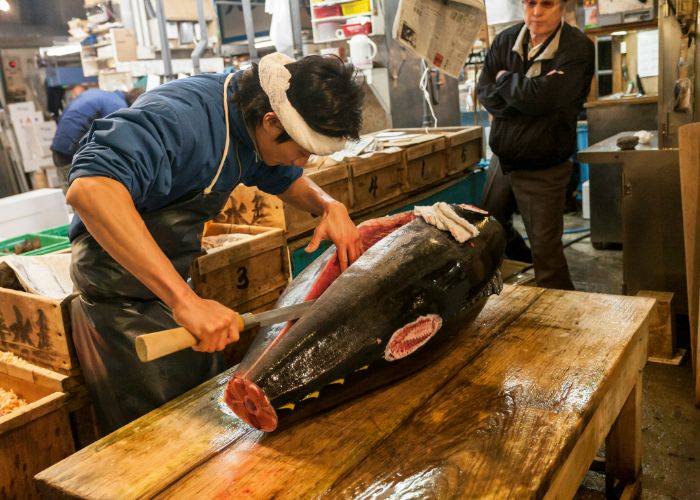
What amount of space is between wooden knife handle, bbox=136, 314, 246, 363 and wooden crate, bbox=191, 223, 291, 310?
1160mm

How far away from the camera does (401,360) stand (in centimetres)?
180

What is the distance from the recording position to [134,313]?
2158 mm

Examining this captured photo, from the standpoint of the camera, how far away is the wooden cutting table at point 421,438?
1.39 meters

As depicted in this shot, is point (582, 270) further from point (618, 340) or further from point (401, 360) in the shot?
point (401, 360)

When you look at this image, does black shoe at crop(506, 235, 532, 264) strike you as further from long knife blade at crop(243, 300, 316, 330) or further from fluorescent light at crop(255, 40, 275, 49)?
fluorescent light at crop(255, 40, 275, 49)

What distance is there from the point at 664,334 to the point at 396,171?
1.98 meters

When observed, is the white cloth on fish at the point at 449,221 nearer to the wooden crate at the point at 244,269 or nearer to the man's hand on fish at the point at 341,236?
the man's hand on fish at the point at 341,236

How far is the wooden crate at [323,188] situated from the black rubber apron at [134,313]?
134 cm

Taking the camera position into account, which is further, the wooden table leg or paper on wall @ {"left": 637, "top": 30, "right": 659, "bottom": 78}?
paper on wall @ {"left": 637, "top": 30, "right": 659, "bottom": 78}

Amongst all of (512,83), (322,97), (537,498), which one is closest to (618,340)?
(537,498)

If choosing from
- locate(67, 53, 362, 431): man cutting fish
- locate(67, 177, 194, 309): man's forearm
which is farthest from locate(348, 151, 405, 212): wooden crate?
locate(67, 177, 194, 309): man's forearm

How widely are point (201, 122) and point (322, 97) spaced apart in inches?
14.8

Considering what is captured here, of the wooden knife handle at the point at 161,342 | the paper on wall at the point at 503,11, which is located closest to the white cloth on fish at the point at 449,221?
the wooden knife handle at the point at 161,342

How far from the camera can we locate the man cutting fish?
1624 millimetres
